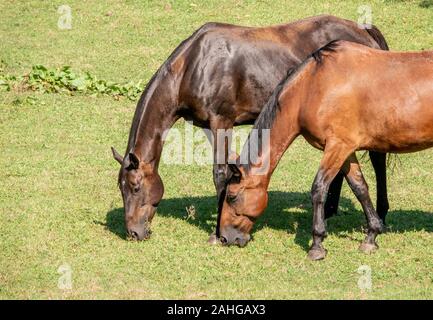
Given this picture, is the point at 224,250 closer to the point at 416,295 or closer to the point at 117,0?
the point at 416,295

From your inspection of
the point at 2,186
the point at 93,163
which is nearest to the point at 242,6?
the point at 93,163

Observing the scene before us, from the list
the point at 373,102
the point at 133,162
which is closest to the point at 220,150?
the point at 133,162

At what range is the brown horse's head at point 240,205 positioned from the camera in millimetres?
9438

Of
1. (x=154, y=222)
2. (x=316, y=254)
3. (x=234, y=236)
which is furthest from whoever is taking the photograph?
(x=154, y=222)

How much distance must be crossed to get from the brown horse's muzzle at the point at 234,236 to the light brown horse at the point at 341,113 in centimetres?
22

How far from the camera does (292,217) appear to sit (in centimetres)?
1105

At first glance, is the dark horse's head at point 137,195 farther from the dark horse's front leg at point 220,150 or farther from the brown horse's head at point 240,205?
the brown horse's head at point 240,205

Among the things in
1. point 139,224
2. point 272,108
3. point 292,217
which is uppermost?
point 272,108

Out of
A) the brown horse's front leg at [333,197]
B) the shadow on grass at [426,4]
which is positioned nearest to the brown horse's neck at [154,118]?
the brown horse's front leg at [333,197]

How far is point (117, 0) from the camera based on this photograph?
70.3 feet

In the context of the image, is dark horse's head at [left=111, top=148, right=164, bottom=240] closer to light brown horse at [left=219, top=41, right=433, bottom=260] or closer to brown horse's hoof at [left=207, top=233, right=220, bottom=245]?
brown horse's hoof at [left=207, top=233, right=220, bottom=245]

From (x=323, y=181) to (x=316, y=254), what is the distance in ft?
2.50

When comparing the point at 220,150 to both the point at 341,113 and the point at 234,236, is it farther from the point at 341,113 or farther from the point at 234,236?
the point at 341,113

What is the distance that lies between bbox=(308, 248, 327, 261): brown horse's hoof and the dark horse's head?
6.19 feet
